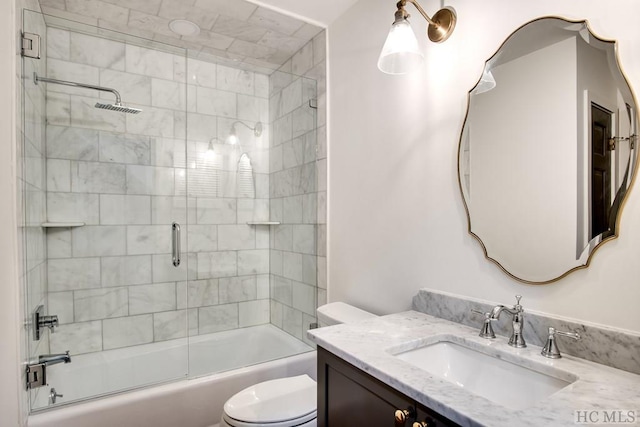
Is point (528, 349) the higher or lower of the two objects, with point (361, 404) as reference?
higher

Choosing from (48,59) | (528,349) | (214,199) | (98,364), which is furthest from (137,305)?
(528,349)

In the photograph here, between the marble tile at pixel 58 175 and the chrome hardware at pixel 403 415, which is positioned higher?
the marble tile at pixel 58 175

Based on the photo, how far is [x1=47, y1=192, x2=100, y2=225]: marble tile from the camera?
2240 millimetres

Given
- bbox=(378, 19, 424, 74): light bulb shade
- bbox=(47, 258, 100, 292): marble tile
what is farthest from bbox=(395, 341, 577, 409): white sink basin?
bbox=(47, 258, 100, 292): marble tile

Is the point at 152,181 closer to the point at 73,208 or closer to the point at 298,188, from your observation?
the point at 73,208

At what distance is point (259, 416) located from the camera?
1.50m

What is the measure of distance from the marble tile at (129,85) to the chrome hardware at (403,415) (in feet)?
7.97

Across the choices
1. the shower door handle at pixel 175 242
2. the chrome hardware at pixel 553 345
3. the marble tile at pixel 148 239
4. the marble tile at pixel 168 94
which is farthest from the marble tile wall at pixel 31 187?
the chrome hardware at pixel 553 345

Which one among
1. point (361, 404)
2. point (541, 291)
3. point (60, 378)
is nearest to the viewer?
point (361, 404)

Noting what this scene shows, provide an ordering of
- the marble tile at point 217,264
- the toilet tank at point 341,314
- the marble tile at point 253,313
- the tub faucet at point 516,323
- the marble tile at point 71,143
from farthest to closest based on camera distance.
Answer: the marble tile at point 253,313 < the marble tile at point 217,264 < the marble tile at point 71,143 < the toilet tank at point 341,314 < the tub faucet at point 516,323

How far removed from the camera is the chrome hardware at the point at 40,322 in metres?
1.80

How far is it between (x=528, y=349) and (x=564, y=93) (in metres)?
0.83

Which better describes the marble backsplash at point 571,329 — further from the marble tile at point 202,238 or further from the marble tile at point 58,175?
the marble tile at point 58,175

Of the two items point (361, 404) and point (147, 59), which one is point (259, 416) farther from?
point (147, 59)
